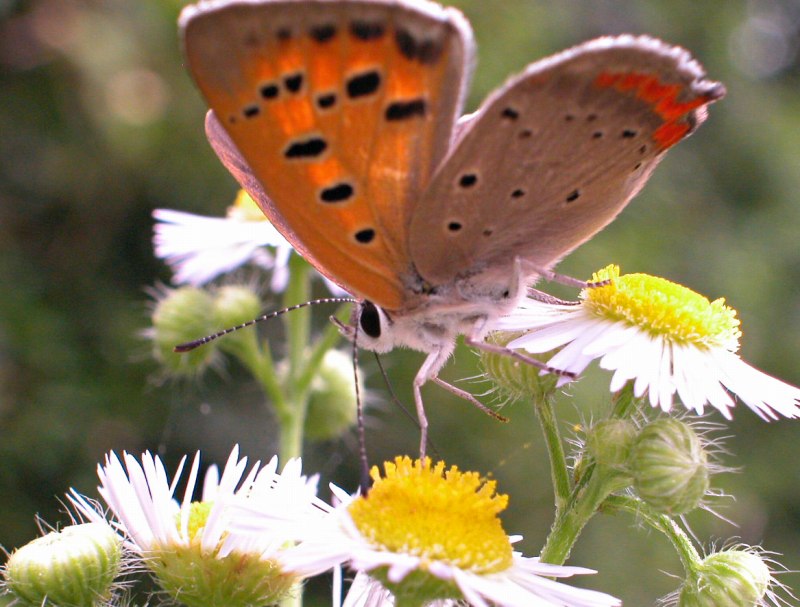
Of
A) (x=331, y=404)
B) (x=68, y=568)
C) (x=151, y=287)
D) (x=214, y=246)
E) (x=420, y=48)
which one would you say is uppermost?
(x=151, y=287)

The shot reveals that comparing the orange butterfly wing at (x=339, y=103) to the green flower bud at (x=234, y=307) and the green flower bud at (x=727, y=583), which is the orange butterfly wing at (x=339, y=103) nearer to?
the green flower bud at (x=727, y=583)

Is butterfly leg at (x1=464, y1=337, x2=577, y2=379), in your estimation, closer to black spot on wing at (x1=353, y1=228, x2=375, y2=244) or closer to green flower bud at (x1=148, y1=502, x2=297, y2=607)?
black spot on wing at (x1=353, y1=228, x2=375, y2=244)

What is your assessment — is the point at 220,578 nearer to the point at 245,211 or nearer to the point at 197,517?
the point at 197,517

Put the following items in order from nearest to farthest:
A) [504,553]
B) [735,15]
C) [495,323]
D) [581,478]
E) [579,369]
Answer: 1. [504,553]
2. [581,478]
3. [579,369]
4. [495,323]
5. [735,15]

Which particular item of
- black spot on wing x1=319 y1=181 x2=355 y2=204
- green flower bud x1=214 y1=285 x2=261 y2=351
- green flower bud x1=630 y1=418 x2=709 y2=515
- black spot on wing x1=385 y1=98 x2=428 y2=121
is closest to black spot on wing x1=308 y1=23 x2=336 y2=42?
black spot on wing x1=385 y1=98 x2=428 y2=121

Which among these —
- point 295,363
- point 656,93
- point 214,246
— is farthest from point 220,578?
point 214,246

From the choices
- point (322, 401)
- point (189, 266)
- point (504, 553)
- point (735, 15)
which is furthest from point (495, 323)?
point (735, 15)

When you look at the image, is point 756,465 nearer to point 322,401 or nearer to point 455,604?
point 322,401
